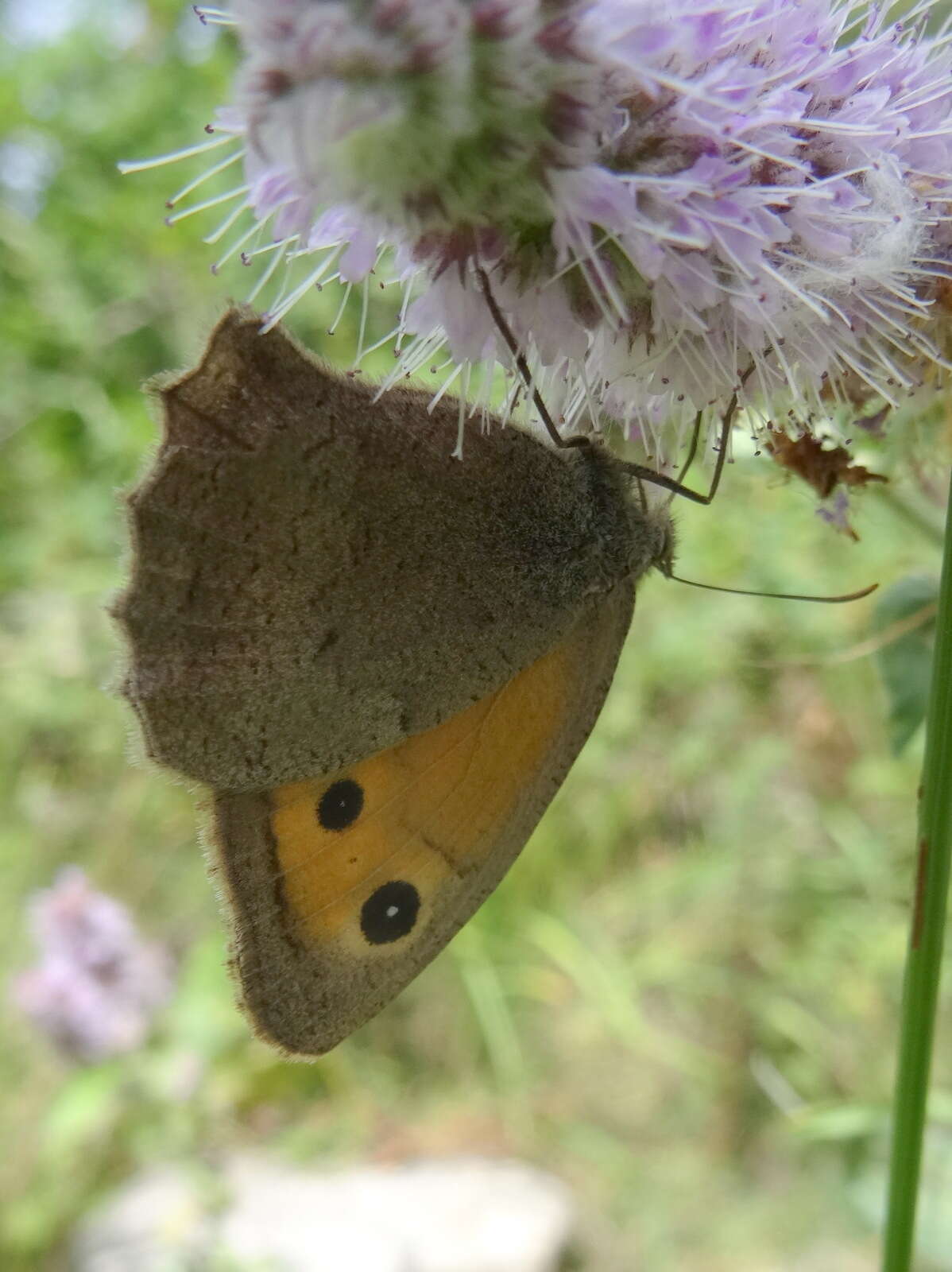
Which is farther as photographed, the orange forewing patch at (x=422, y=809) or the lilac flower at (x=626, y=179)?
the orange forewing patch at (x=422, y=809)

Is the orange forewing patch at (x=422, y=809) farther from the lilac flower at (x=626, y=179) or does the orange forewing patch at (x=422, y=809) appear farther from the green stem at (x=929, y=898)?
the green stem at (x=929, y=898)

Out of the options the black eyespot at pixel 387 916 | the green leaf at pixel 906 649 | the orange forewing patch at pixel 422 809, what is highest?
the green leaf at pixel 906 649

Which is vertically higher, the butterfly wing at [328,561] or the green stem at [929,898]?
the butterfly wing at [328,561]

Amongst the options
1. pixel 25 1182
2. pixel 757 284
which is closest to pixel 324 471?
pixel 757 284

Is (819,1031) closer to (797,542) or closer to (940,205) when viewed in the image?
(797,542)

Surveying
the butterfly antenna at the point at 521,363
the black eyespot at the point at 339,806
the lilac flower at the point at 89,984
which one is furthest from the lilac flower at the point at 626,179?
the lilac flower at the point at 89,984

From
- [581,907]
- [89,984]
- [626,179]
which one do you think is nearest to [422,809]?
[626,179]
